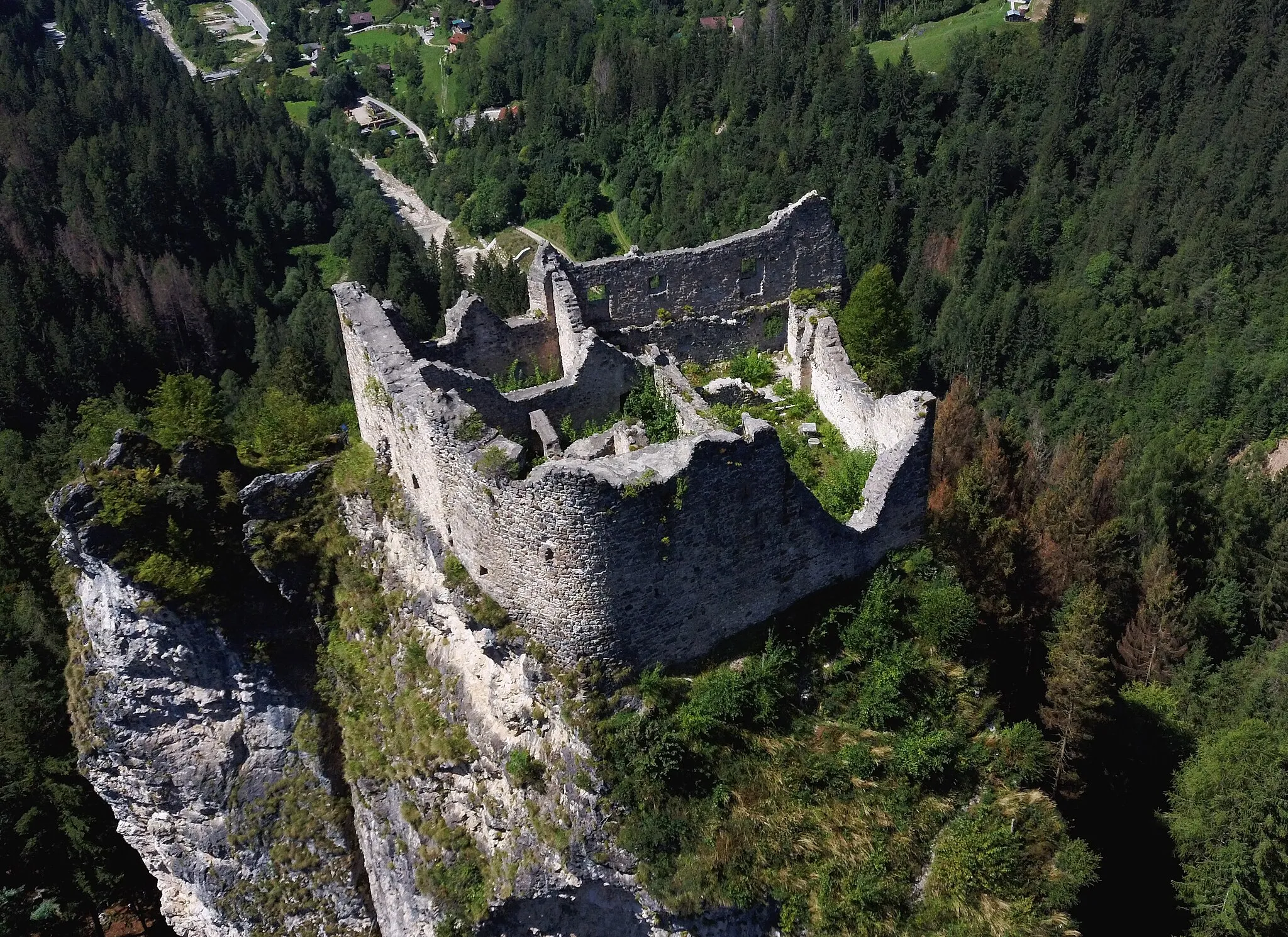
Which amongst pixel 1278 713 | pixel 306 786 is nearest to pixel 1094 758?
pixel 1278 713

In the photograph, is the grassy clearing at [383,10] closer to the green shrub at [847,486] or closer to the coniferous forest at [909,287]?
the coniferous forest at [909,287]

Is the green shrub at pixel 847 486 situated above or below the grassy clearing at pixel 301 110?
above

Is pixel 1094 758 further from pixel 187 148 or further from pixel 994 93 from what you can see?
pixel 187 148

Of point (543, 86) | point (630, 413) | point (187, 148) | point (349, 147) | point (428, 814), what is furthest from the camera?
point (349, 147)

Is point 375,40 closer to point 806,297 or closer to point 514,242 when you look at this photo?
point 514,242

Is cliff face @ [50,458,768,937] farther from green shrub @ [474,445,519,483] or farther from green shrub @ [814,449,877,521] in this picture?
green shrub @ [814,449,877,521]

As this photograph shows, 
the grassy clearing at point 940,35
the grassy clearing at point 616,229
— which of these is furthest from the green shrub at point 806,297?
the grassy clearing at point 940,35

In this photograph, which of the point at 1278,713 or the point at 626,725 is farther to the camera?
the point at 1278,713
